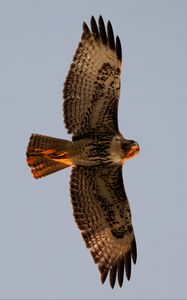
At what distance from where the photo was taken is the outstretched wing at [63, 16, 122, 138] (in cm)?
1445

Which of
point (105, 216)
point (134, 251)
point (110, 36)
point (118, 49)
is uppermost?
point (110, 36)

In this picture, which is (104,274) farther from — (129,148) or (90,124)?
(90,124)

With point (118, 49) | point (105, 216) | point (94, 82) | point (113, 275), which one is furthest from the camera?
point (105, 216)

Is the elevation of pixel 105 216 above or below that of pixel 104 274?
above

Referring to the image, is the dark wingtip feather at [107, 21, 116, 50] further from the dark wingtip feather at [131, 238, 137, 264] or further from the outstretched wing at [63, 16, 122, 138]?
the dark wingtip feather at [131, 238, 137, 264]

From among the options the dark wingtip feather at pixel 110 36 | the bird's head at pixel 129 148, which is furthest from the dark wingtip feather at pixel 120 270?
the dark wingtip feather at pixel 110 36

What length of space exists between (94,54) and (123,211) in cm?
278

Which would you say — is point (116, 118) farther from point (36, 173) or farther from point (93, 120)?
point (36, 173)

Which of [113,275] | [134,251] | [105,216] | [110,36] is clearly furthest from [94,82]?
[113,275]

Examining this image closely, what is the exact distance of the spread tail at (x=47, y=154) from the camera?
1431 cm

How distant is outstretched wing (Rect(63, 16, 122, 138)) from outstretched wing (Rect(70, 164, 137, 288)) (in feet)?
2.74

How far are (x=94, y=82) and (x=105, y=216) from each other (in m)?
2.40

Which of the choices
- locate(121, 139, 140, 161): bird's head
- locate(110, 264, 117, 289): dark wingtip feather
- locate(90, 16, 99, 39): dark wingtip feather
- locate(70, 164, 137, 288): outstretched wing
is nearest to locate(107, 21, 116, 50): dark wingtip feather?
locate(90, 16, 99, 39): dark wingtip feather

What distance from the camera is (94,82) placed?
14.5 metres
